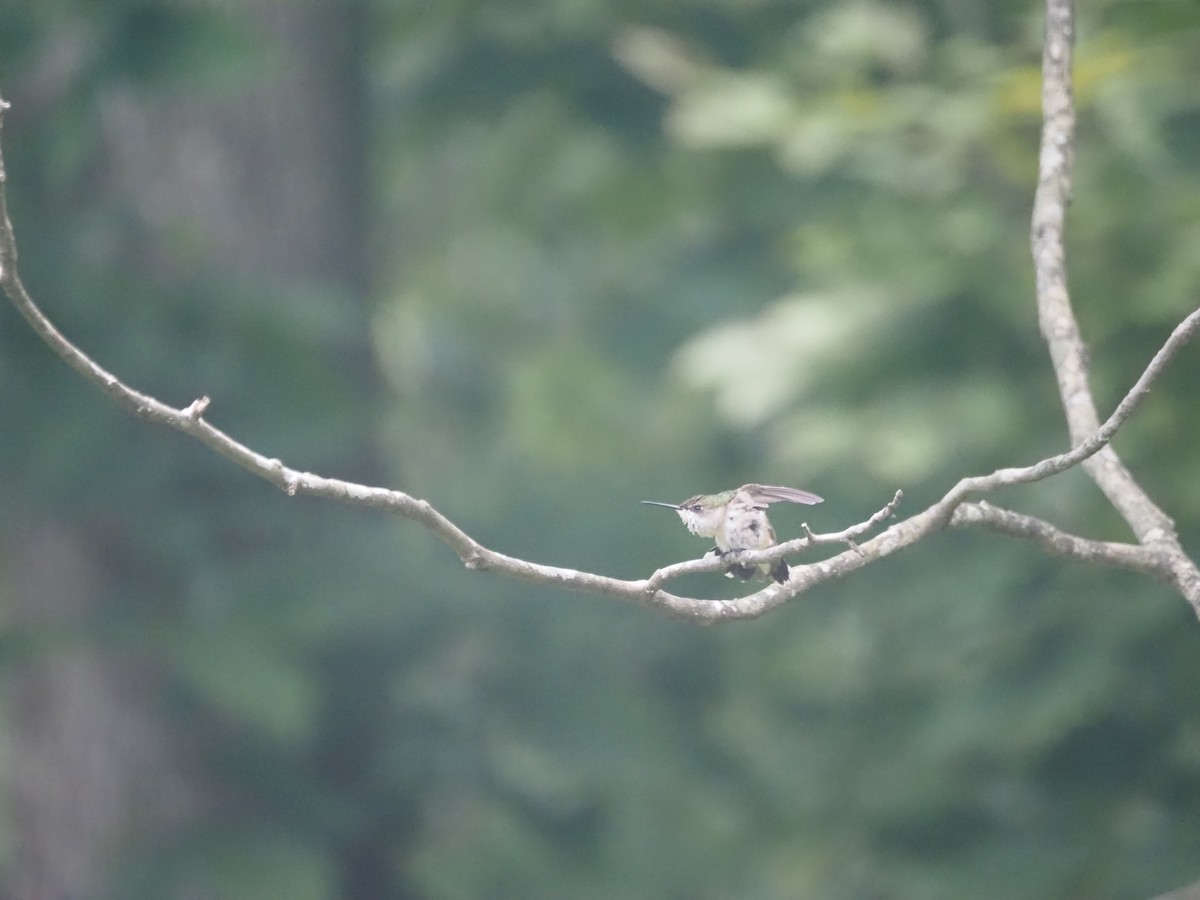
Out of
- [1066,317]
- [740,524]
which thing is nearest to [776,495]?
[740,524]

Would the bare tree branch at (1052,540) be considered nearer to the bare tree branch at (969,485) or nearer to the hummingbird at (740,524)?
the bare tree branch at (969,485)

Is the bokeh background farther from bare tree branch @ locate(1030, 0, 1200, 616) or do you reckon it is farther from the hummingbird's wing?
the hummingbird's wing

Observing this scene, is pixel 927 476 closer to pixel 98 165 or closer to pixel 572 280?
pixel 98 165

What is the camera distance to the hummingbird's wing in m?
2.12

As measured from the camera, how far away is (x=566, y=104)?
7.23 meters

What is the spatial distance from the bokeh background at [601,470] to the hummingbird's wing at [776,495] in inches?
75.1

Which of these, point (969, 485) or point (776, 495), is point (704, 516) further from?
point (969, 485)

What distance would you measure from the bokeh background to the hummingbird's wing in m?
1.91

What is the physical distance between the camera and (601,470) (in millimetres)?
7977

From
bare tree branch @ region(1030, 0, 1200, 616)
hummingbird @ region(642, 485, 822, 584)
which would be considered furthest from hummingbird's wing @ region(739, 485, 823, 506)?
bare tree branch @ region(1030, 0, 1200, 616)

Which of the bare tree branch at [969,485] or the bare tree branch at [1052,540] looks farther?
the bare tree branch at [1052,540]

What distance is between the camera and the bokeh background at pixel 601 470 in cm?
484

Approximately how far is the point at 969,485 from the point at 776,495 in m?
0.27

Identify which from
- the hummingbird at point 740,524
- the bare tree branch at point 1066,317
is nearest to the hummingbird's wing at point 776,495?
the hummingbird at point 740,524
